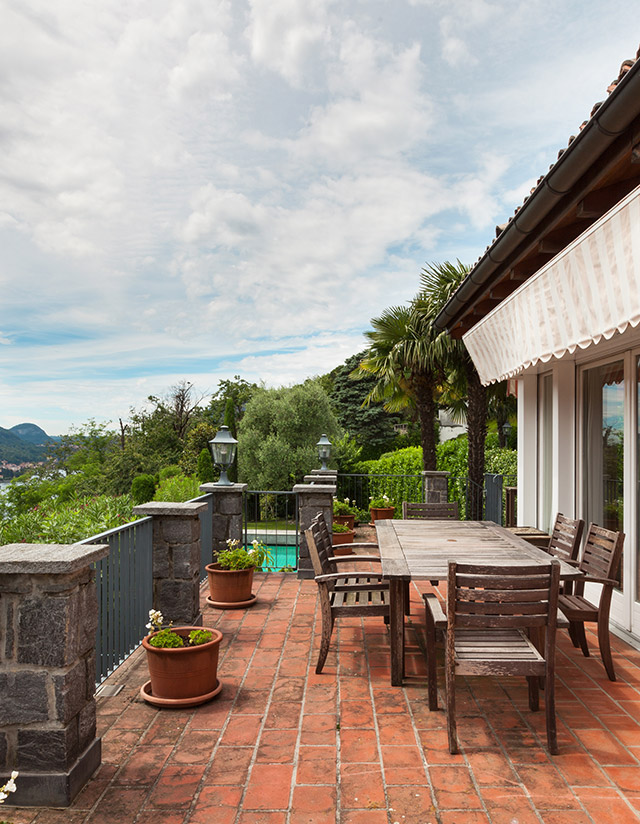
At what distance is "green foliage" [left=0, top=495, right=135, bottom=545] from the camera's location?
686 centimetres

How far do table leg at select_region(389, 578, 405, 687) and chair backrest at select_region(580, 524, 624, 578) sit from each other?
1442 millimetres

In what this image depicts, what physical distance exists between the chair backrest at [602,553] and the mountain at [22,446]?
3430cm

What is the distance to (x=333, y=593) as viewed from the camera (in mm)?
4625

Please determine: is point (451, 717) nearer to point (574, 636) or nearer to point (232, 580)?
point (574, 636)

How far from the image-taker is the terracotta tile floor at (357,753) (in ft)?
8.05

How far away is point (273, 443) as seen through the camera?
19.8 m

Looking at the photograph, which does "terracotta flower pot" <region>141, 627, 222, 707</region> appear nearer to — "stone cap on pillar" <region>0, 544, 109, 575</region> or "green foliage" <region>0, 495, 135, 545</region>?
"stone cap on pillar" <region>0, 544, 109, 575</region>

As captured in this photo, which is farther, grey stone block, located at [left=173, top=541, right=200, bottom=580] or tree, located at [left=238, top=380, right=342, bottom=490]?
tree, located at [left=238, top=380, right=342, bottom=490]

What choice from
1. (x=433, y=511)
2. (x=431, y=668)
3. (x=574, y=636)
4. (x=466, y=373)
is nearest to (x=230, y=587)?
(x=433, y=511)

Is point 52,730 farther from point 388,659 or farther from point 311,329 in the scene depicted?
point 311,329

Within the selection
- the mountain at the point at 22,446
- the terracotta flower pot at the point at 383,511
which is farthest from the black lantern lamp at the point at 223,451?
the mountain at the point at 22,446

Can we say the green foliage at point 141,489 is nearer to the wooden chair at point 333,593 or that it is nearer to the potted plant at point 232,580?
the potted plant at point 232,580

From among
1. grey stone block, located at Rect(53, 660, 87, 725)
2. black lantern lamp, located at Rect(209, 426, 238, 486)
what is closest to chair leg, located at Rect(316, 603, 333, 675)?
grey stone block, located at Rect(53, 660, 87, 725)

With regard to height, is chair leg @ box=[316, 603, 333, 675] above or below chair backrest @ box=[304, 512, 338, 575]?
below
